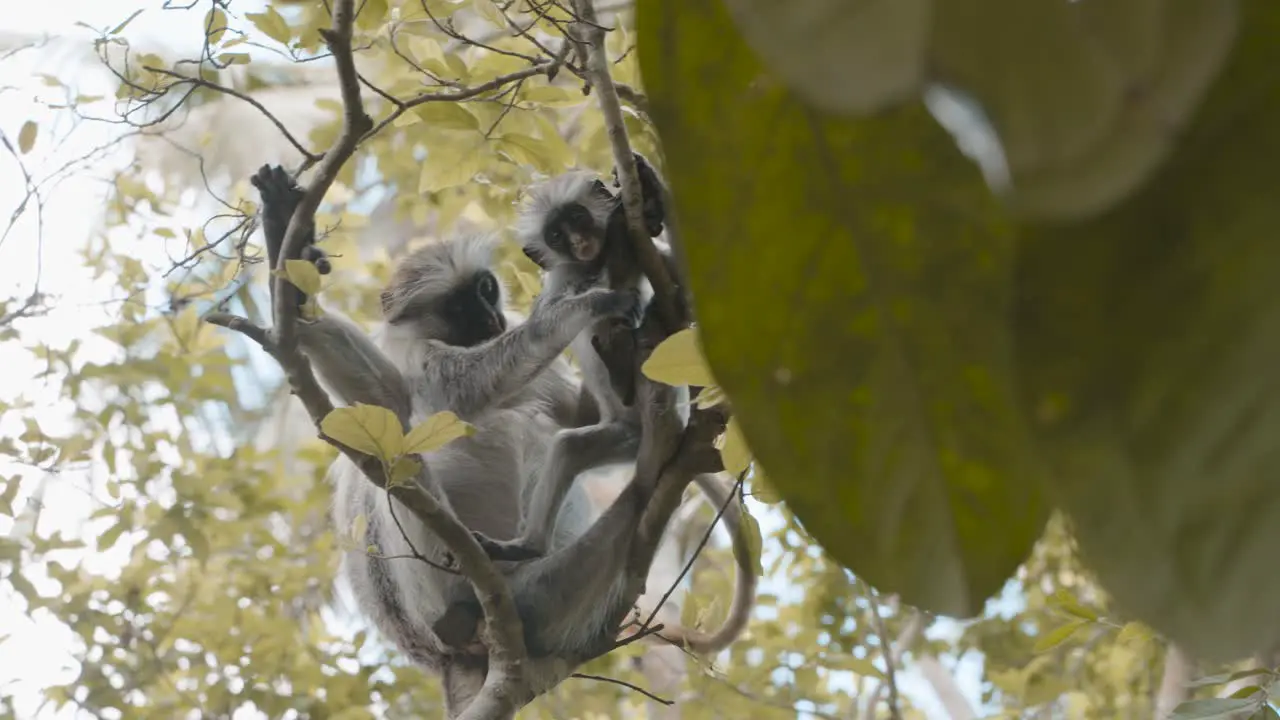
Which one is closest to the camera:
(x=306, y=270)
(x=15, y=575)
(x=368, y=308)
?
(x=306, y=270)

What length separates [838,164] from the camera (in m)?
0.32

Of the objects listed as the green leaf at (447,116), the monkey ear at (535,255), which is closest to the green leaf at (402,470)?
the green leaf at (447,116)

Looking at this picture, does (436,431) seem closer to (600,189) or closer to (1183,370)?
(600,189)

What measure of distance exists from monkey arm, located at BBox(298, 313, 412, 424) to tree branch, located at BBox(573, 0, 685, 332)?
39.9 inches

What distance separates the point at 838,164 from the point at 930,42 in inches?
3.0

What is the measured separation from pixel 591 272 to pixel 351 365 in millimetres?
715

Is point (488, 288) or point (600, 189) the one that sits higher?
point (488, 288)

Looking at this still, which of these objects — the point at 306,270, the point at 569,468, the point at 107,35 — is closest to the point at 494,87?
the point at 306,270

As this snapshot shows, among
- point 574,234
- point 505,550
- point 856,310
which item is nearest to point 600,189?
point 574,234

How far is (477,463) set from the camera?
3744mm

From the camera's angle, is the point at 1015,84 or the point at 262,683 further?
the point at 262,683

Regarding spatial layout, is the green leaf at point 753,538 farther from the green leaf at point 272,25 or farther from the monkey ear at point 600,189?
the green leaf at point 272,25

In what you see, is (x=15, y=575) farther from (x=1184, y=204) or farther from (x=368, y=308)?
(x=1184, y=204)

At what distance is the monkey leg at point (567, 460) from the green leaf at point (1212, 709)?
2.00m
